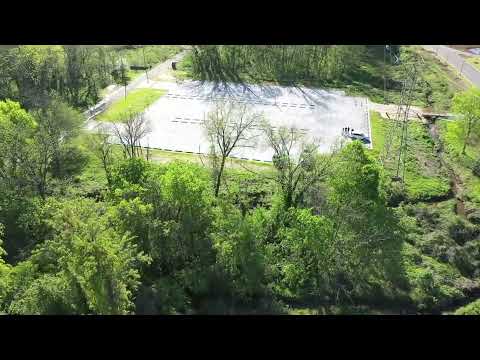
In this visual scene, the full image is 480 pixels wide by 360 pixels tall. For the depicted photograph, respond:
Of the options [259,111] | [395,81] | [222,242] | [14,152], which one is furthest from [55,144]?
[395,81]

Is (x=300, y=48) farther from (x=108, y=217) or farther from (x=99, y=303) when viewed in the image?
(x=99, y=303)

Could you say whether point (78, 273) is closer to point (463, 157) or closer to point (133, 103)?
point (133, 103)

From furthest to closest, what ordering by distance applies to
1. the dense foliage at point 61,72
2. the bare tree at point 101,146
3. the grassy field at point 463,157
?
the dense foliage at point 61,72
the grassy field at point 463,157
the bare tree at point 101,146

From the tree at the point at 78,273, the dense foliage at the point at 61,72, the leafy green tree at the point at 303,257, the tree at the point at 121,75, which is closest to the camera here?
the tree at the point at 78,273

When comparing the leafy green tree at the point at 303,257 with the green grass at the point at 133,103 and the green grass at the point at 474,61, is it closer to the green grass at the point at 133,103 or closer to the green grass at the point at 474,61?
the green grass at the point at 133,103

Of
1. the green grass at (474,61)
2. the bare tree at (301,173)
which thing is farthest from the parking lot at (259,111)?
the green grass at (474,61)

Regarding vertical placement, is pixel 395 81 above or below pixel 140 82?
above

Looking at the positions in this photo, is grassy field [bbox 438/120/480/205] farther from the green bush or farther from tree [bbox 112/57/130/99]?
tree [bbox 112/57/130/99]
